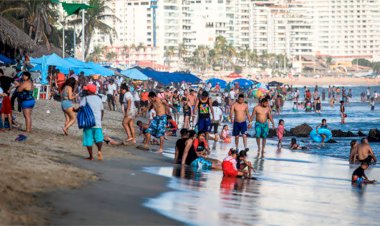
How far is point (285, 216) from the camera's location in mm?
9523

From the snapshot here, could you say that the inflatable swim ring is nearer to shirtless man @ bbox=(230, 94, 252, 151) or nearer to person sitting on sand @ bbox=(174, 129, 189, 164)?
shirtless man @ bbox=(230, 94, 252, 151)

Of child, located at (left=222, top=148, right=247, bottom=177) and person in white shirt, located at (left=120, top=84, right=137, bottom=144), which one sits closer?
child, located at (left=222, top=148, right=247, bottom=177)

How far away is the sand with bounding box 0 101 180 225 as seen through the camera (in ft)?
25.0

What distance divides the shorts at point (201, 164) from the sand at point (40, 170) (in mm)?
962

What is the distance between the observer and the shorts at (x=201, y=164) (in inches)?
548

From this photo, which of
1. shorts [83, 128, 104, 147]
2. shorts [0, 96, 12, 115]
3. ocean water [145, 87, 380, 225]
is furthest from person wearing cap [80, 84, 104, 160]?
shorts [0, 96, 12, 115]

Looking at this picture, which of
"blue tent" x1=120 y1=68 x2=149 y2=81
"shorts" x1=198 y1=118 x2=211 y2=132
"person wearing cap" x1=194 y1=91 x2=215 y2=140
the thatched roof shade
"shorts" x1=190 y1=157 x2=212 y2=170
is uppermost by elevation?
the thatched roof shade

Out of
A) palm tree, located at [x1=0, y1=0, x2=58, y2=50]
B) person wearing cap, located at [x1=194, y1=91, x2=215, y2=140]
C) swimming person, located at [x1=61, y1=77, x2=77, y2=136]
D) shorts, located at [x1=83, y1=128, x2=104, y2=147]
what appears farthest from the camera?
palm tree, located at [x1=0, y1=0, x2=58, y2=50]

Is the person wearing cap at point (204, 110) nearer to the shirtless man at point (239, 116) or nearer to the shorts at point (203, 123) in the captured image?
the shorts at point (203, 123)

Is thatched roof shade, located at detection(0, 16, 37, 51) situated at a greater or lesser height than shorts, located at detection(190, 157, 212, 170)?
greater

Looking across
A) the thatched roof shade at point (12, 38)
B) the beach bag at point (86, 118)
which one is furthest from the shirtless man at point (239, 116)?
the thatched roof shade at point (12, 38)

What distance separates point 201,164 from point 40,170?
176 inches

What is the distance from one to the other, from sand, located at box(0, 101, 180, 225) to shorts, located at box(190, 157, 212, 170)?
0.96m

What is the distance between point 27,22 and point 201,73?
123m
